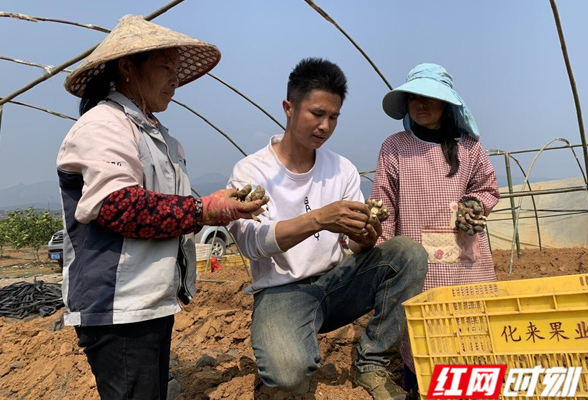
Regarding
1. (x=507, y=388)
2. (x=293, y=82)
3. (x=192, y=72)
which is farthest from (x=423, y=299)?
(x=192, y=72)

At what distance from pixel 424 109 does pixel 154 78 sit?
1.32 metres

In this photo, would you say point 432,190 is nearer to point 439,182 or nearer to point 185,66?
point 439,182

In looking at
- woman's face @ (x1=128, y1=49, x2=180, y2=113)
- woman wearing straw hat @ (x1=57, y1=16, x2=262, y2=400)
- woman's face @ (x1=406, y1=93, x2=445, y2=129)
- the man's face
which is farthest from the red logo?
woman's face @ (x1=406, y1=93, x2=445, y2=129)

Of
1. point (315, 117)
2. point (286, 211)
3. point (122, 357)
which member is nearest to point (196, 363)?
point (286, 211)

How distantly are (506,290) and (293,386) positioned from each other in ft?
2.96

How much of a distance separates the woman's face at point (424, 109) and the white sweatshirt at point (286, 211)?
52 centimetres

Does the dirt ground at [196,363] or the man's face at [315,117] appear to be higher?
the man's face at [315,117]

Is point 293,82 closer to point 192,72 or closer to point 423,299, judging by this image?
point 192,72

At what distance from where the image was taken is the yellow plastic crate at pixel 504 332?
124 centimetres

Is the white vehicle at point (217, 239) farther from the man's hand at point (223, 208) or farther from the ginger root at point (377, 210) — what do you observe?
the man's hand at point (223, 208)

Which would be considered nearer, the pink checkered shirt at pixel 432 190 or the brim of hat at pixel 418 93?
the brim of hat at pixel 418 93

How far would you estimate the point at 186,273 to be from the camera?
177cm

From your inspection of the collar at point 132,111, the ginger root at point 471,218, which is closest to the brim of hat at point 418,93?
the ginger root at point 471,218

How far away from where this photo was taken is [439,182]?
2391 millimetres
